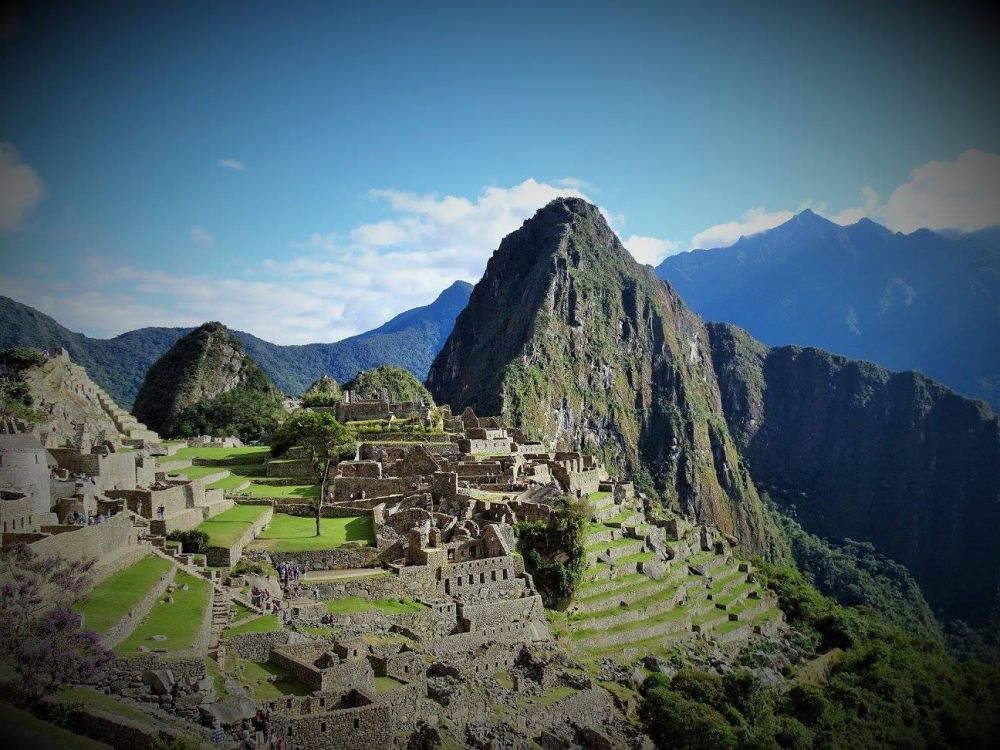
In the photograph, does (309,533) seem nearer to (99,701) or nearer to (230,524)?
(230,524)

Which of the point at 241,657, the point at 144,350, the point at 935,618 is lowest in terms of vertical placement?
the point at 935,618

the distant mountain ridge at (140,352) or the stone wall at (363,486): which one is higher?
the distant mountain ridge at (140,352)

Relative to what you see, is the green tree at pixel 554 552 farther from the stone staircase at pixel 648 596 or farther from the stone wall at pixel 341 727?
the stone wall at pixel 341 727

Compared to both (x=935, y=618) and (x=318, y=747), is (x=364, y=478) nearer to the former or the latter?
(x=318, y=747)

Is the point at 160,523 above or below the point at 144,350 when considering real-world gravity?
below

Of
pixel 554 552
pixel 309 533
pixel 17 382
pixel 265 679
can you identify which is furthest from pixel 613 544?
pixel 17 382

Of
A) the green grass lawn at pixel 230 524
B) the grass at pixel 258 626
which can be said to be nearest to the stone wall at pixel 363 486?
the green grass lawn at pixel 230 524

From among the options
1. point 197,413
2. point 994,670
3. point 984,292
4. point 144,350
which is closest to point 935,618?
point 984,292
